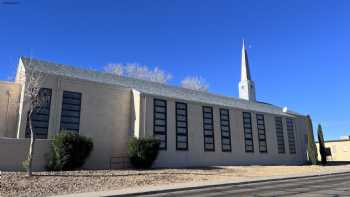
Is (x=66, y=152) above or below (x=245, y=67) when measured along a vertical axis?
below

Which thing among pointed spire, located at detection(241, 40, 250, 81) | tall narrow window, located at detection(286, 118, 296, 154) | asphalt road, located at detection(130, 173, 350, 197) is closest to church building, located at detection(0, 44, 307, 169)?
tall narrow window, located at detection(286, 118, 296, 154)

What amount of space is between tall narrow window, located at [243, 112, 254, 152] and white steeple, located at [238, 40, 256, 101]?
17516mm

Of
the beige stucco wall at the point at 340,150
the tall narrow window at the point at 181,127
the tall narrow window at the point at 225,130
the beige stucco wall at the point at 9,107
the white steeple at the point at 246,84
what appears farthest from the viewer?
the white steeple at the point at 246,84

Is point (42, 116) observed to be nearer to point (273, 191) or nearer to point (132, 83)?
point (132, 83)

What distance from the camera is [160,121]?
23.7 meters

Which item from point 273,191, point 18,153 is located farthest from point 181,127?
point 273,191

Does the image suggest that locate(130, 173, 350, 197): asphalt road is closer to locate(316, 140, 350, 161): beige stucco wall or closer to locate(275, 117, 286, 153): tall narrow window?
locate(275, 117, 286, 153): tall narrow window

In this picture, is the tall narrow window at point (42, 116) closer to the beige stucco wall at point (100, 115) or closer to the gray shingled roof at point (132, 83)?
the beige stucco wall at point (100, 115)

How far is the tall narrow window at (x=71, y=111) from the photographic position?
66.0ft

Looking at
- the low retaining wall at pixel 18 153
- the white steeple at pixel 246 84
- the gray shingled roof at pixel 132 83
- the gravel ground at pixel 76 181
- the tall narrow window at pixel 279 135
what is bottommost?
the gravel ground at pixel 76 181

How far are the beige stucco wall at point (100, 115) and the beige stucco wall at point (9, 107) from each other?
2.51m

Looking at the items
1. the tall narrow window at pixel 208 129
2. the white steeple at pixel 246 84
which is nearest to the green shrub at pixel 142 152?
the tall narrow window at pixel 208 129

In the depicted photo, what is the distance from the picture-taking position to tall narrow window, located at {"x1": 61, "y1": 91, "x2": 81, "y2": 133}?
2011cm

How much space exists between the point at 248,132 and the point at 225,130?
3294 millimetres
